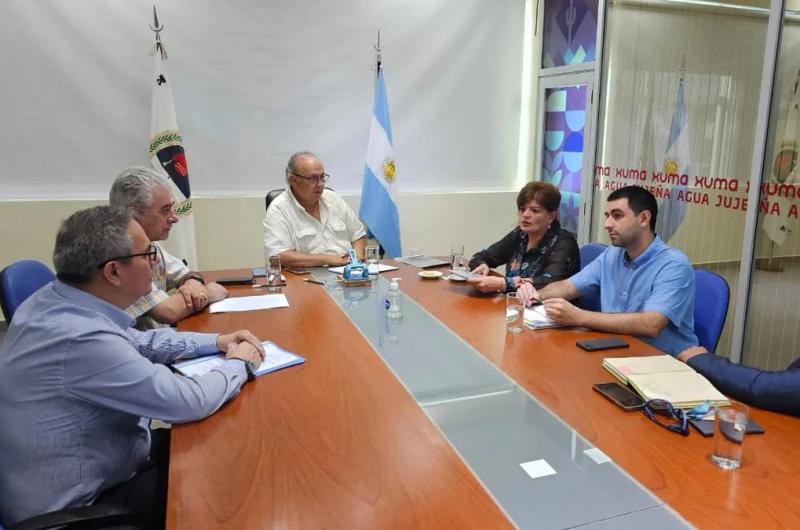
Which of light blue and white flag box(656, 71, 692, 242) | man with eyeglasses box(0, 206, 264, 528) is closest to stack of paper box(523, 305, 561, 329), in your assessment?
man with eyeglasses box(0, 206, 264, 528)

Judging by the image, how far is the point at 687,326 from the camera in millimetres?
2016

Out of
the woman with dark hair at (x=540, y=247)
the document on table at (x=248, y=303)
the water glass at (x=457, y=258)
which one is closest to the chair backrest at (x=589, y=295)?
the woman with dark hair at (x=540, y=247)

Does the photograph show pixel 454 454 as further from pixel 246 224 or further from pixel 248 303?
pixel 246 224

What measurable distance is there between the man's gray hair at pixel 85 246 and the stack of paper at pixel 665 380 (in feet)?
4.37

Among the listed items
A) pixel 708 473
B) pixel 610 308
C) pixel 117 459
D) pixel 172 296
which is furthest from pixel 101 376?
pixel 610 308

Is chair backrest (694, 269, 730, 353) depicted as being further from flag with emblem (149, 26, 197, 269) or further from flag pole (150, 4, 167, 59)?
flag pole (150, 4, 167, 59)

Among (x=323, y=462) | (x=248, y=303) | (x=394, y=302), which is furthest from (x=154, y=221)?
(x=323, y=462)

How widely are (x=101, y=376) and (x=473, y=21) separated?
4486 millimetres

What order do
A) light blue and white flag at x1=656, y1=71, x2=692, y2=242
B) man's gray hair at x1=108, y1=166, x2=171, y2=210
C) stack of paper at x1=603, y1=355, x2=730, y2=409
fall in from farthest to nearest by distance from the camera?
light blue and white flag at x1=656, y1=71, x2=692, y2=242, man's gray hair at x1=108, y1=166, x2=171, y2=210, stack of paper at x1=603, y1=355, x2=730, y2=409

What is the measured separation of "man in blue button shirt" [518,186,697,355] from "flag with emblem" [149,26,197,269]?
2729 millimetres

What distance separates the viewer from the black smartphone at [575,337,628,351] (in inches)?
70.6

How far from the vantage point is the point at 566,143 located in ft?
16.2

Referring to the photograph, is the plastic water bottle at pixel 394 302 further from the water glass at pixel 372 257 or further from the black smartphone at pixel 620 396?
the black smartphone at pixel 620 396

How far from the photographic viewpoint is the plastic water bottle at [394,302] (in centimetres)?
219
